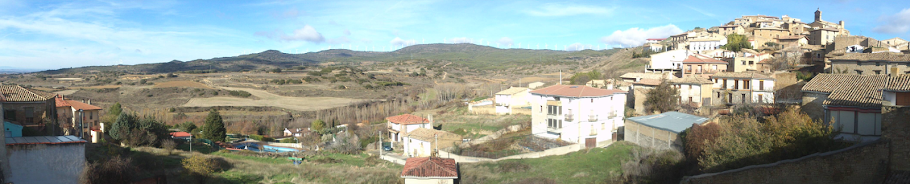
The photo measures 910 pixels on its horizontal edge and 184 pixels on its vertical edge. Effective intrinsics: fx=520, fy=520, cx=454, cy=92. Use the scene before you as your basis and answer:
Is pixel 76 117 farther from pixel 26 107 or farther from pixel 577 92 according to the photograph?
pixel 577 92

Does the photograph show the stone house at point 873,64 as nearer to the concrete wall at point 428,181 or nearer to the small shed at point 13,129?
the concrete wall at point 428,181

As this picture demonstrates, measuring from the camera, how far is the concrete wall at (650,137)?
20489mm

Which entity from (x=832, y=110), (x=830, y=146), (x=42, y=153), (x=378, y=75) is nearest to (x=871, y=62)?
(x=832, y=110)

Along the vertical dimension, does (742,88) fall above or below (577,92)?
above

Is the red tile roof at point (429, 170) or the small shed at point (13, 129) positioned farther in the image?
the red tile roof at point (429, 170)

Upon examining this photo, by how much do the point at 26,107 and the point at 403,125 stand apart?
2048 cm

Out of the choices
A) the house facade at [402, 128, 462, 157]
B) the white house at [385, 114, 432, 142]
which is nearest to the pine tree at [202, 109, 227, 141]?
the white house at [385, 114, 432, 142]

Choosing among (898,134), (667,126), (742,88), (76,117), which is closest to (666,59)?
(742,88)

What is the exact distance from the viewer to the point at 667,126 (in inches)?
852

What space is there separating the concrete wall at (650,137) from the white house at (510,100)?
20.4 m

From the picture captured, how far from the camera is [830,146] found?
12633 millimetres

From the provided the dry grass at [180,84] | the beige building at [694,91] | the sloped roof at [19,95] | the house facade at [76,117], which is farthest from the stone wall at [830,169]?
the dry grass at [180,84]

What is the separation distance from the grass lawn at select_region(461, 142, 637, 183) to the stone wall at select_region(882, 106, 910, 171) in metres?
9.49

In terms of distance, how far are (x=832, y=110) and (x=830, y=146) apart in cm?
370
